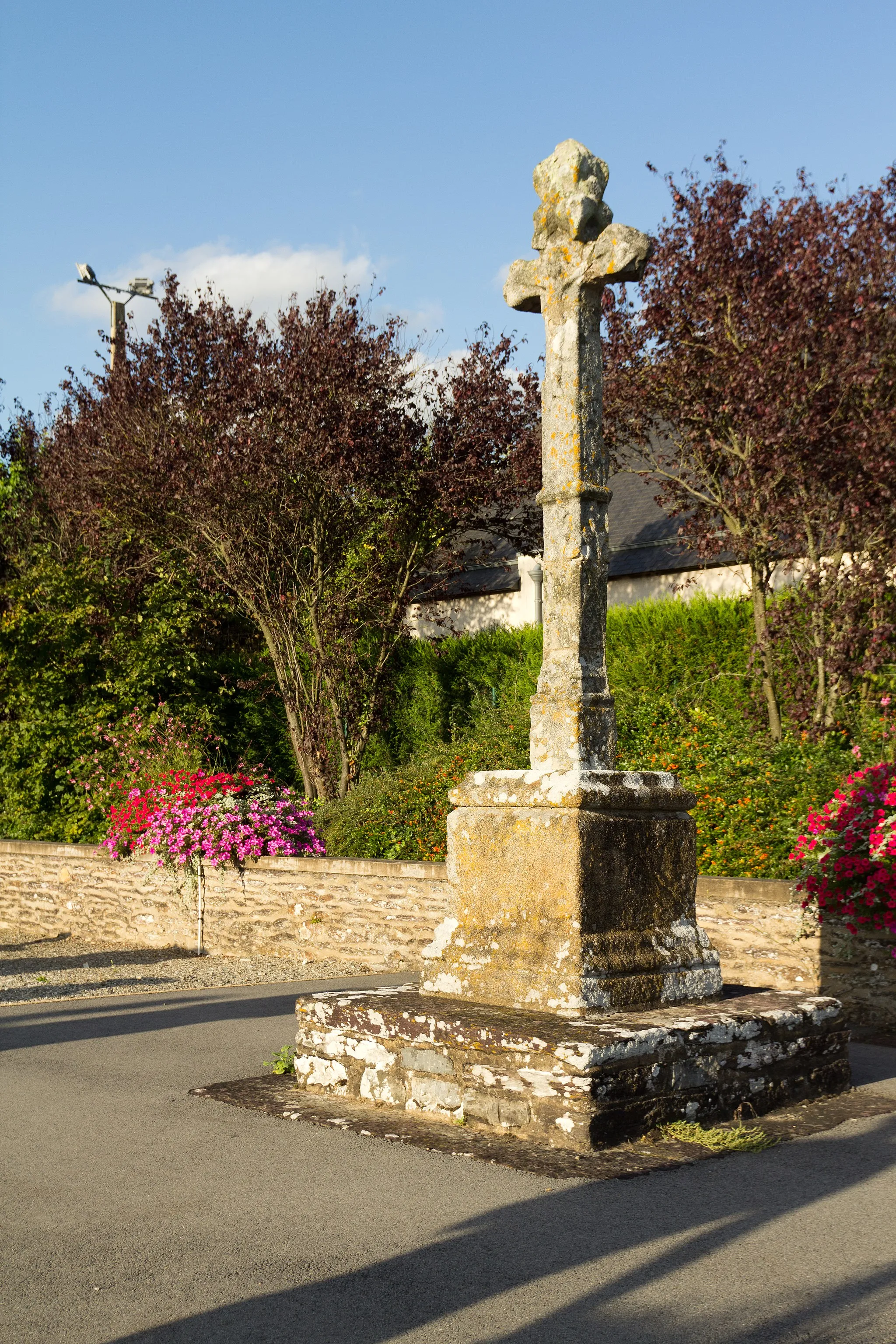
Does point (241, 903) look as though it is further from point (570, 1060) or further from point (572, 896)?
point (570, 1060)

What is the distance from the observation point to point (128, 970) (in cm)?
1031

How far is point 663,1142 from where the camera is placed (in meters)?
4.69

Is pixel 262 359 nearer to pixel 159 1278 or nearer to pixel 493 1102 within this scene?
pixel 493 1102

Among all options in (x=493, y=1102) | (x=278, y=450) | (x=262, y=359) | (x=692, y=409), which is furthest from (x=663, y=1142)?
(x=262, y=359)

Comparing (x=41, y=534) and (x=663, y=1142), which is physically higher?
(x=41, y=534)

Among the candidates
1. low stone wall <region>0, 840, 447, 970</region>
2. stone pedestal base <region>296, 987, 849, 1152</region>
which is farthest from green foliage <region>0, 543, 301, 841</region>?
stone pedestal base <region>296, 987, 849, 1152</region>

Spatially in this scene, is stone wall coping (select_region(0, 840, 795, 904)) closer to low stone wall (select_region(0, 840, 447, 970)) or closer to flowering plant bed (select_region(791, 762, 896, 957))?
low stone wall (select_region(0, 840, 447, 970))

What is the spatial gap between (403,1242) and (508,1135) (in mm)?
1155

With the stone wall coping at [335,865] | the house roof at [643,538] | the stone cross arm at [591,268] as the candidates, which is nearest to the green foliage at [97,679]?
the stone wall coping at [335,865]

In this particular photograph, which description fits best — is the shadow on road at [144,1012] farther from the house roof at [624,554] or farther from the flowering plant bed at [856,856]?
the house roof at [624,554]

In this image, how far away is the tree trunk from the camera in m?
11.3

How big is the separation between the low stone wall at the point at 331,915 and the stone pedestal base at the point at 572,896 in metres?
1.66

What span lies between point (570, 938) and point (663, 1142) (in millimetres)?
865

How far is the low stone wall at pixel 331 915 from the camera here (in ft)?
25.1
